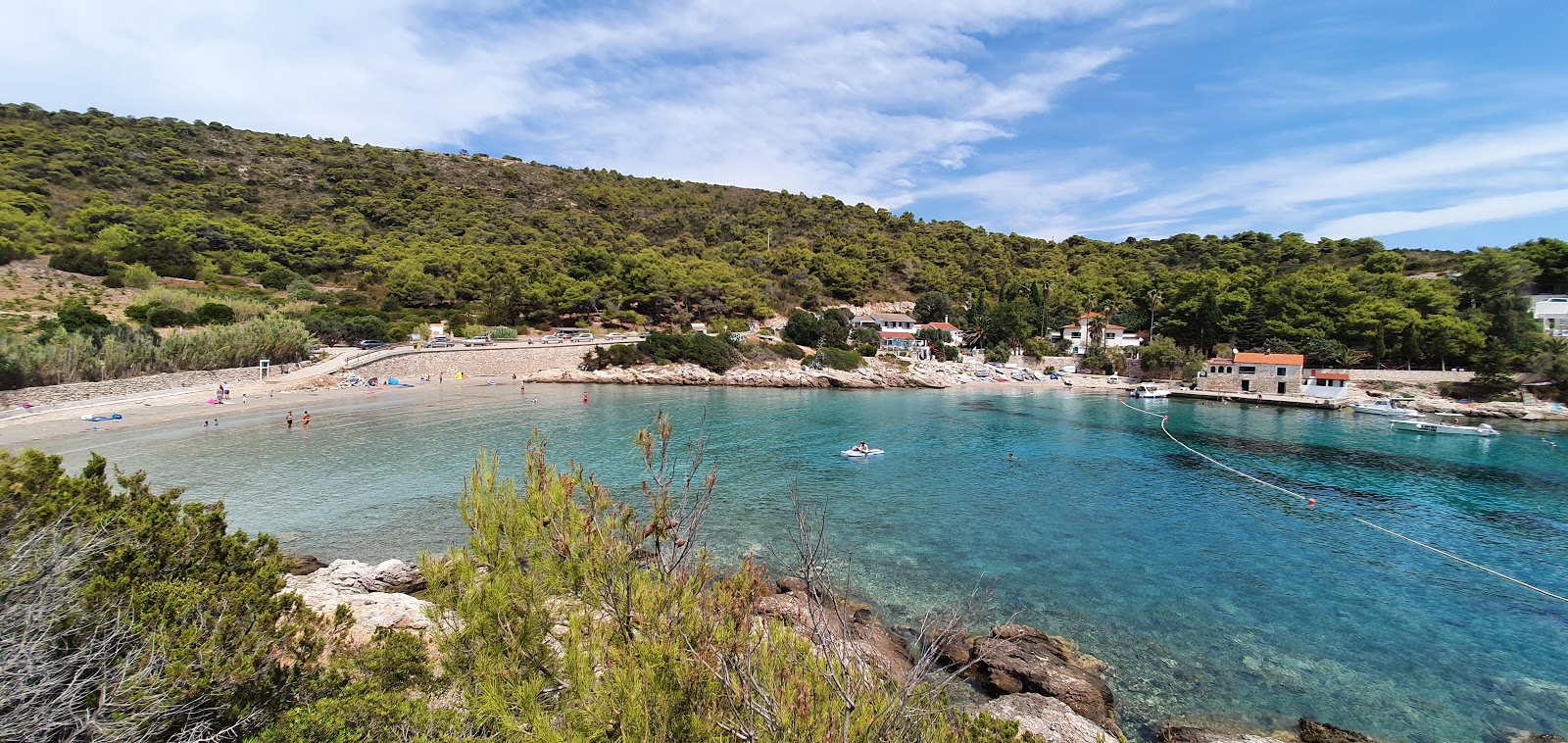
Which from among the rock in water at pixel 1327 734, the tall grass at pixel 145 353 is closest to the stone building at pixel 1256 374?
the rock in water at pixel 1327 734

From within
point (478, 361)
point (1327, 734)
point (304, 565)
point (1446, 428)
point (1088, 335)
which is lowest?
point (1327, 734)

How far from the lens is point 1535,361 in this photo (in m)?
40.4

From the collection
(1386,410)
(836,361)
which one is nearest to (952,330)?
(836,361)

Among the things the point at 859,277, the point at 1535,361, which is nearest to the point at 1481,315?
the point at 1535,361

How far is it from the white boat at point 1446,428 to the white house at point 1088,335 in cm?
2456

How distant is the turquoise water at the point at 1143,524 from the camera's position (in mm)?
9508

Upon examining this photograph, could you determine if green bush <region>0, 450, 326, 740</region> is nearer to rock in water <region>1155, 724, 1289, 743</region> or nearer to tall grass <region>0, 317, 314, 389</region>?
rock in water <region>1155, 724, 1289, 743</region>

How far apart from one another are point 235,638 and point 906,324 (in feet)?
216

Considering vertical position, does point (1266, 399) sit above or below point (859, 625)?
above

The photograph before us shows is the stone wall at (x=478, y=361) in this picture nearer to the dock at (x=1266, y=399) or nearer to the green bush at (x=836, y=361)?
the green bush at (x=836, y=361)

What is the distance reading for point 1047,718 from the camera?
7.48 meters

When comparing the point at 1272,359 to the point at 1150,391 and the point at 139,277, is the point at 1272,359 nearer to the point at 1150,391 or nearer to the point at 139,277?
the point at 1150,391

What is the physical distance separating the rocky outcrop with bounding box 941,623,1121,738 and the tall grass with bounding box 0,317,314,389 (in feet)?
135

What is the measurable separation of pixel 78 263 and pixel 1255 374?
284 ft
